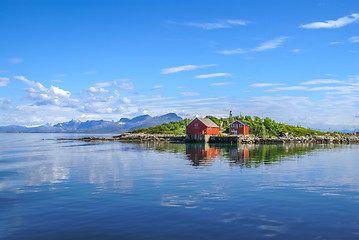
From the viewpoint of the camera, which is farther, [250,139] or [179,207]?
[250,139]

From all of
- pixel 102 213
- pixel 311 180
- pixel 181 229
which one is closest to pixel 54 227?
pixel 102 213

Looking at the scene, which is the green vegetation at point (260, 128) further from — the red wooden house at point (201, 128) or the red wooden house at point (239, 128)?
the red wooden house at point (201, 128)

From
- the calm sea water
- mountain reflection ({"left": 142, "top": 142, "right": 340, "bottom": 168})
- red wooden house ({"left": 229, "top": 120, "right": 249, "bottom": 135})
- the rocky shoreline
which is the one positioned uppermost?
red wooden house ({"left": 229, "top": 120, "right": 249, "bottom": 135})

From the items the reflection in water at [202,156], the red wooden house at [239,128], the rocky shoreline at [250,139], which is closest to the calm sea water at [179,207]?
the reflection in water at [202,156]

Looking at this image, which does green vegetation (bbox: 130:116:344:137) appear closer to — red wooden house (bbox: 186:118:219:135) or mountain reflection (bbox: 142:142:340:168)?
red wooden house (bbox: 186:118:219:135)

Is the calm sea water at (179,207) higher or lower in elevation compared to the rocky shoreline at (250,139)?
lower

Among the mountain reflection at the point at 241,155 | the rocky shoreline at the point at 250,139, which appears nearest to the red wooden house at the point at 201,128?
the rocky shoreline at the point at 250,139

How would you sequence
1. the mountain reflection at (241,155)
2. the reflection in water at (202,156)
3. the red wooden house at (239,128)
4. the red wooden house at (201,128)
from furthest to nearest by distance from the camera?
the red wooden house at (239,128), the red wooden house at (201,128), the reflection in water at (202,156), the mountain reflection at (241,155)

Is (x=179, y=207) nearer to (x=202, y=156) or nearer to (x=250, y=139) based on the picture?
(x=202, y=156)

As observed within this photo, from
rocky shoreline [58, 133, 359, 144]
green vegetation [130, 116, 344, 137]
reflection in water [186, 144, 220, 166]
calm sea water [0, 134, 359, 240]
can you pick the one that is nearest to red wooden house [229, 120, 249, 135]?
rocky shoreline [58, 133, 359, 144]

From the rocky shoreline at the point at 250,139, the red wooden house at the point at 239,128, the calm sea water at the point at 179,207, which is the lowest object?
the calm sea water at the point at 179,207

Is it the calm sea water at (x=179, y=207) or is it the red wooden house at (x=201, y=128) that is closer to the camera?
the calm sea water at (x=179, y=207)

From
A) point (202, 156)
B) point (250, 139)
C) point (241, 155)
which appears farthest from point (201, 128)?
point (202, 156)

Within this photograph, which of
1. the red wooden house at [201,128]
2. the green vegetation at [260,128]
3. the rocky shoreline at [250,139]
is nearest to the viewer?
the rocky shoreline at [250,139]
